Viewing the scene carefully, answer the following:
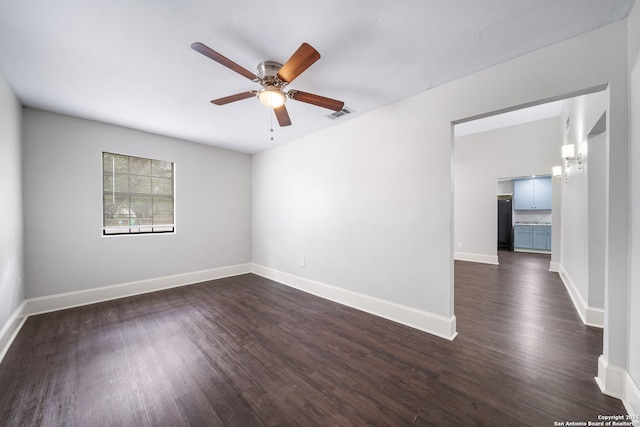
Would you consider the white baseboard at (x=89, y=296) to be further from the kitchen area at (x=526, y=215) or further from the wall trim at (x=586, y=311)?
the kitchen area at (x=526, y=215)

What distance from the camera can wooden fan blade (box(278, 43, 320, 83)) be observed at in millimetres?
1416

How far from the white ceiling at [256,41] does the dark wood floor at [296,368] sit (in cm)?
256

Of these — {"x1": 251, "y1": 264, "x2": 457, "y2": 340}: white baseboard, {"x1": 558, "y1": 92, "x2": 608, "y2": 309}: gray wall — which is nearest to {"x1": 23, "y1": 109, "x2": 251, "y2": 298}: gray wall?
{"x1": 251, "y1": 264, "x2": 457, "y2": 340}: white baseboard

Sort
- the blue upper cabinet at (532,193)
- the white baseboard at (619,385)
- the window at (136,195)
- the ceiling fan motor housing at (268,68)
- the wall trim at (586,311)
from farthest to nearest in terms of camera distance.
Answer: the blue upper cabinet at (532,193) < the window at (136,195) < the wall trim at (586,311) < the ceiling fan motor housing at (268,68) < the white baseboard at (619,385)

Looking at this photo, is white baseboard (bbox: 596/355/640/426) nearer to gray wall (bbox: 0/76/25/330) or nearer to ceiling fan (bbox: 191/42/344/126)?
ceiling fan (bbox: 191/42/344/126)

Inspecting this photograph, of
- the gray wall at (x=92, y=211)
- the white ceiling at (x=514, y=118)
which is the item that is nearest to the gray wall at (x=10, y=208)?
the gray wall at (x=92, y=211)

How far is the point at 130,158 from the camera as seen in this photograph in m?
3.59

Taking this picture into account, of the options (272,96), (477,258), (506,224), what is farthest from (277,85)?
(506,224)

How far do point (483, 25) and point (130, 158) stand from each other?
4.66 metres

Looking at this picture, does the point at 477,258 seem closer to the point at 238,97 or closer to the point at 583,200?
the point at 583,200

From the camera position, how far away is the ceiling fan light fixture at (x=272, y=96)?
194cm

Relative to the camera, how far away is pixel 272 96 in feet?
6.49

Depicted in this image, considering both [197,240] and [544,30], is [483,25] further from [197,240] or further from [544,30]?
[197,240]

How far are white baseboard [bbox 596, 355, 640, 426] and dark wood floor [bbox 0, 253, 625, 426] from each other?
64 mm
